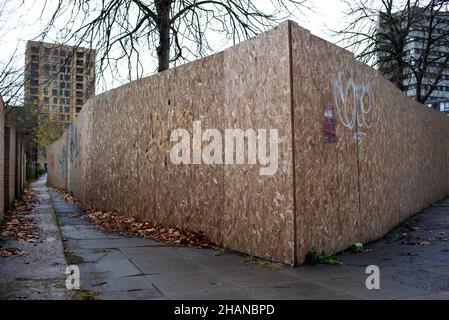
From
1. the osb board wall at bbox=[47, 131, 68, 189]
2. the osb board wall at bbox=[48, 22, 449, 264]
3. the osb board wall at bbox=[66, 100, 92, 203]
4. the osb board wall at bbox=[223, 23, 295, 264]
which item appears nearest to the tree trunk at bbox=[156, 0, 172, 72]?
the osb board wall at bbox=[66, 100, 92, 203]

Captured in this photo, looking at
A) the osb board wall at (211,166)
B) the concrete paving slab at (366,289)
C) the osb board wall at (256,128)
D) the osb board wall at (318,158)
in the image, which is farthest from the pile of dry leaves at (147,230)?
the concrete paving slab at (366,289)

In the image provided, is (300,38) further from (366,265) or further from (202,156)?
(366,265)

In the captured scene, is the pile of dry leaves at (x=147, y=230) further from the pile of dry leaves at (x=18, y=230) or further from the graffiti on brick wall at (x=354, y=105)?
the graffiti on brick wall at (x=354, y=105)

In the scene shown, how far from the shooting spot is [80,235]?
8156mm

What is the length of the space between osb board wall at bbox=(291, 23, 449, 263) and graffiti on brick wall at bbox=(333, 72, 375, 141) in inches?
0.6

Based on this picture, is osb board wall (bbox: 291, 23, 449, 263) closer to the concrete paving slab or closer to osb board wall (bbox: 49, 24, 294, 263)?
osb board wall (bbox: 49, 24, 294, 263)

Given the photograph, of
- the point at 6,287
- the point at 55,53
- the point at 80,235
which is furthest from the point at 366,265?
the point at 55,53

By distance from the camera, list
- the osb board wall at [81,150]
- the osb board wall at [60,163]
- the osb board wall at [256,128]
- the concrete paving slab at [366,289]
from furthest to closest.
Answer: the osb board wall at [60,163]
the osb board wall at [81,150]
the osb board wall at [256,128]
the concrete paving slab at [366,289]

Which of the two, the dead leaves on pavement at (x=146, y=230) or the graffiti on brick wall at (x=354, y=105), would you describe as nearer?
the graffiti on brick wall at (x=354, y=105)

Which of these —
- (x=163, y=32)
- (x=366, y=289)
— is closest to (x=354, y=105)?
(x=366, y=289)

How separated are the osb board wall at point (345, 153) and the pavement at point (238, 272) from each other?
51 centimetres

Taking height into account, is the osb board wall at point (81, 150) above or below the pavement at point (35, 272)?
above

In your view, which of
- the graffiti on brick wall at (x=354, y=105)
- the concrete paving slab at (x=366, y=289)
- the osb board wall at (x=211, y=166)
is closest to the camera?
the concrete paving slab at (x=366, y=289)

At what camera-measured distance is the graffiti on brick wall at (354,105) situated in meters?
6.88
